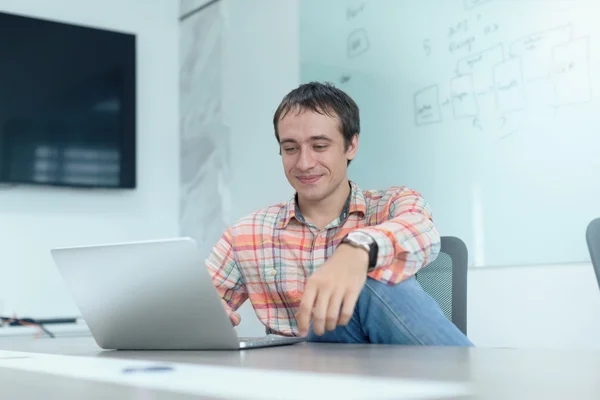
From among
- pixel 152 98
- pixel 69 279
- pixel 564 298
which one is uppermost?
pixel 152 98

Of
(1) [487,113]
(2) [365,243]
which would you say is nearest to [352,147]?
(1) [487,113]

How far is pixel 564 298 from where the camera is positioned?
2.03 m

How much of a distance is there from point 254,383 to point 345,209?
43.1 inches

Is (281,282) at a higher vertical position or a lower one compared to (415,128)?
lower

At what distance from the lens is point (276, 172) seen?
314cm

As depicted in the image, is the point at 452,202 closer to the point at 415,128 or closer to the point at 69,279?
the point at 415,128

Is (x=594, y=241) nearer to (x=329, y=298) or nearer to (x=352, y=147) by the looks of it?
(x=329, y=298)

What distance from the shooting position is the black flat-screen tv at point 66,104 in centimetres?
330

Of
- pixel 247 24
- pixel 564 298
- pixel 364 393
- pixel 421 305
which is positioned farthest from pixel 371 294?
pixel 247 24

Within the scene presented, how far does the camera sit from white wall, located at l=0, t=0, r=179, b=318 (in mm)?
3352

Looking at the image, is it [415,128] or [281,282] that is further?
[415,128]

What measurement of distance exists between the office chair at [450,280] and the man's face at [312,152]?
0.30 metres

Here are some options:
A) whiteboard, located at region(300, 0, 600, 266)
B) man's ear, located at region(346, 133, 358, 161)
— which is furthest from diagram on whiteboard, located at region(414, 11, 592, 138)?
man's ear, located at region(346, 133, 358, 161)

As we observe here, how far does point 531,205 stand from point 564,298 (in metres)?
0.27
